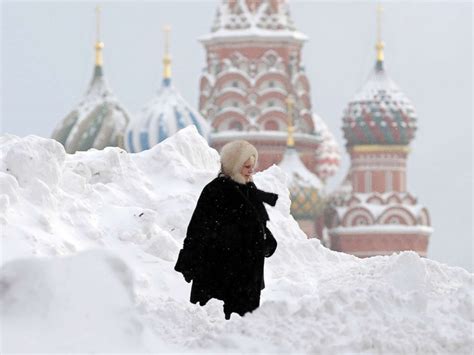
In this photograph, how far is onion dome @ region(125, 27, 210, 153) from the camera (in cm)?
6838

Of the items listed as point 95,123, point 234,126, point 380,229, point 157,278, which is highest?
point 157,278

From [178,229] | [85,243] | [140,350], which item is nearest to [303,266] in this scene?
[178,229]

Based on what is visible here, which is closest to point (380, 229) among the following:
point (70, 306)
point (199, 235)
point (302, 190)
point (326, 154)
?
point (302, 190)

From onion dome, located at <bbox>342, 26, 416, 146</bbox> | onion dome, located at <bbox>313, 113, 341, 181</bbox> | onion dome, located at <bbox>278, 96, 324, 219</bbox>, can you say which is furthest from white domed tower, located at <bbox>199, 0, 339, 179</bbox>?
onion dome, located at <bbox>313, 113, 341, 181</bbox>

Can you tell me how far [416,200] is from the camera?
235 ft

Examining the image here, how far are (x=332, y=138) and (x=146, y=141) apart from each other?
14.1 metres

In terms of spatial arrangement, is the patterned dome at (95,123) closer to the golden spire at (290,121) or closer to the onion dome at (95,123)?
the onion dome at (95,123)

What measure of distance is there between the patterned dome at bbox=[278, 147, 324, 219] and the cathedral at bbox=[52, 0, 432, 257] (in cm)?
3

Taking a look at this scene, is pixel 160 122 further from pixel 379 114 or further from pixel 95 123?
pixel 379 114

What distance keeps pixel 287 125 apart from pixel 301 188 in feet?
14.3

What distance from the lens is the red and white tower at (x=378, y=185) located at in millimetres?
70312

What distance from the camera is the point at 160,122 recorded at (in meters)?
69.1

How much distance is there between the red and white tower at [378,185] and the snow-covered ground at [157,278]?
190 feet

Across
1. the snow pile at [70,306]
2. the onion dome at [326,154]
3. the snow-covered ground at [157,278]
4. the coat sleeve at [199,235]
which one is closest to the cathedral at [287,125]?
the onion dome at [326,154]
